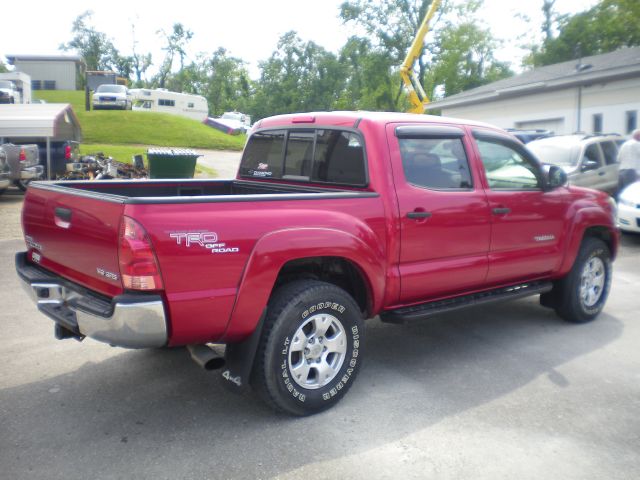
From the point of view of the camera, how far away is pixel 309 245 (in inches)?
142

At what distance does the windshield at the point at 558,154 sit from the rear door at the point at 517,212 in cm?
696

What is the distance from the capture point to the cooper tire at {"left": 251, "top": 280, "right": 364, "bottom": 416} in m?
3.55

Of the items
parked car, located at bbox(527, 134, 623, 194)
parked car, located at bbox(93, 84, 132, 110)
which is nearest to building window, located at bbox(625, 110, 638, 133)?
parked car, located at bbox(527, 134, 623, 194)

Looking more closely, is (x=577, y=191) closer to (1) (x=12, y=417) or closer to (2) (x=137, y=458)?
(2) (x=137, y=458)

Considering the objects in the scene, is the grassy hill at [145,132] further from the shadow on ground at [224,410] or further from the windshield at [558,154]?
the shadow on ground at [224,410]

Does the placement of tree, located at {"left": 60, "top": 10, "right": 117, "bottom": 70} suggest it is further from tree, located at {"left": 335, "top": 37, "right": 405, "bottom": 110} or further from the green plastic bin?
the green plastic bin

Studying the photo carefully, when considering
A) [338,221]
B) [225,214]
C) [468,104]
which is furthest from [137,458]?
[468,104]

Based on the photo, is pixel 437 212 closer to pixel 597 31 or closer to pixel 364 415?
pixel 364 415

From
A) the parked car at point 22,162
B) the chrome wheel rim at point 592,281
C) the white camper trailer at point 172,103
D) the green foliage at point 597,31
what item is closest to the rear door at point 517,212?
the chrome wheel rim at point 592,281

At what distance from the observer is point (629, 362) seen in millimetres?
4793

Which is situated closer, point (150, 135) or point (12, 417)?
point (12, 417)

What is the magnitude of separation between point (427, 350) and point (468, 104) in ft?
85.0

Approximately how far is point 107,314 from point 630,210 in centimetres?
936

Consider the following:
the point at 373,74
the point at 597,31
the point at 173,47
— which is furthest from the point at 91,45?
the point at 597,31
